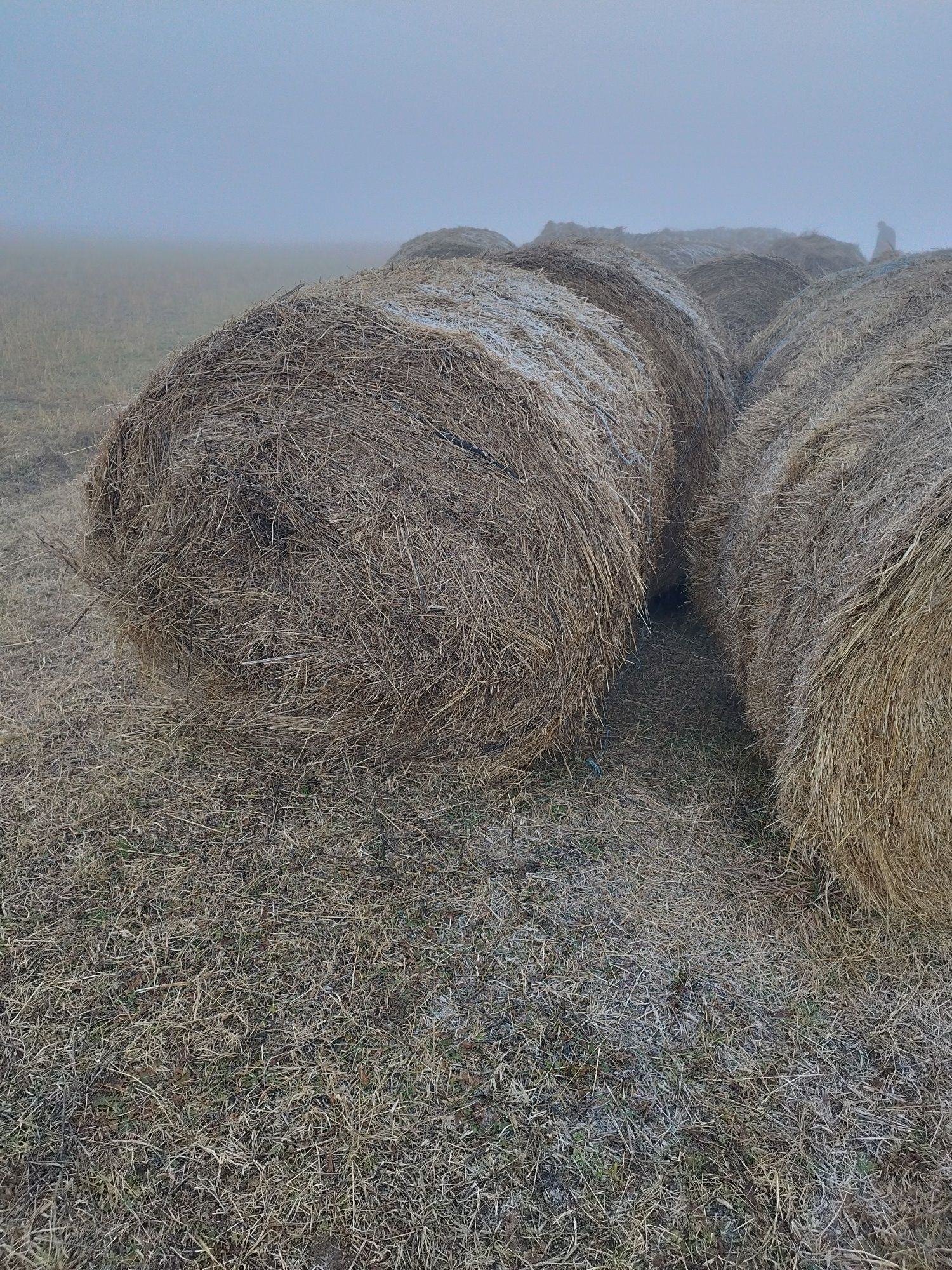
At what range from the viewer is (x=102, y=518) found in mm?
3521

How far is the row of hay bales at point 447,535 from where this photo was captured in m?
2.85

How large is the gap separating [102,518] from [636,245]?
11.7 meters

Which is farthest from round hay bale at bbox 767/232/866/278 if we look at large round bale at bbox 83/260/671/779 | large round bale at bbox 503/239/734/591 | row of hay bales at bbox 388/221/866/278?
large round bale at bbox 83/260/671/779

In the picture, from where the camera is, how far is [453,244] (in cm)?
947

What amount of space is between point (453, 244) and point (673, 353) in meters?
5.83

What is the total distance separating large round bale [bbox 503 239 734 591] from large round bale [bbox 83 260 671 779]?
3.83 feet

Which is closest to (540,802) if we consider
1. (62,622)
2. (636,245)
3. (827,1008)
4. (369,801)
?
(369,801)

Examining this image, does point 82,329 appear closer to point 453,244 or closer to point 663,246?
point 453,244

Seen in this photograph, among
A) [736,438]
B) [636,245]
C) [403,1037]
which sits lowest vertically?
[403,1037]

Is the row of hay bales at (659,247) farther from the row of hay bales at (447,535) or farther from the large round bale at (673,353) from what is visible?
the row of hay bales at (447,535)

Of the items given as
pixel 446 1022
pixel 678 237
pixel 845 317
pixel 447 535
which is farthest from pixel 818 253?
pixel 446 1022

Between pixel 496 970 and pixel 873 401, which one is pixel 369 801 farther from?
pixel 873 401

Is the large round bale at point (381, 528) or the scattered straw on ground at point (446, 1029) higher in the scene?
the large round bale at point (381, 528)

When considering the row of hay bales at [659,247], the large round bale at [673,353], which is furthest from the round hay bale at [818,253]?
the large round bale at [673,353]
